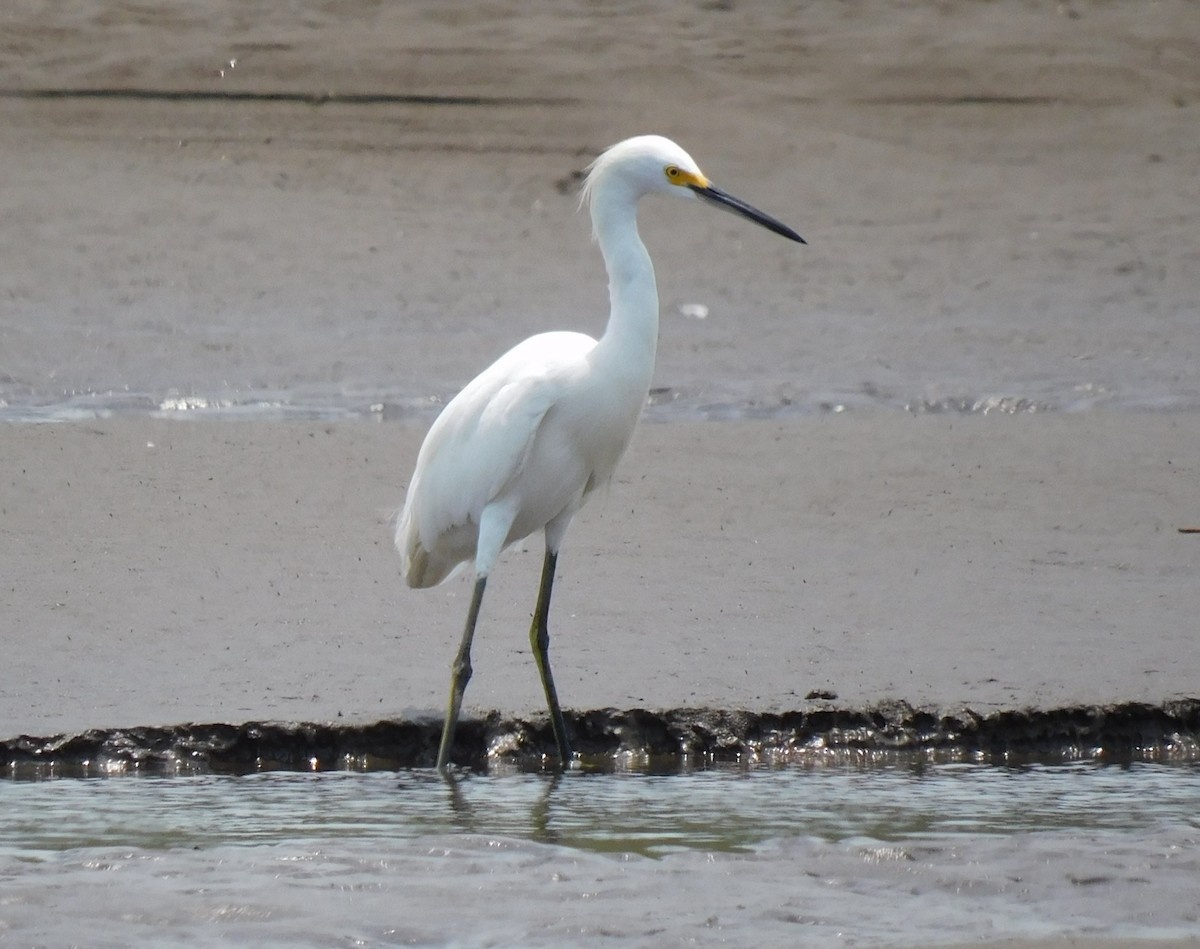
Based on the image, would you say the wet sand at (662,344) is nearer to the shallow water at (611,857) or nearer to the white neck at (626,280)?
the shallow water at (611,857)

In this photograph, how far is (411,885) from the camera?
344 centimetres

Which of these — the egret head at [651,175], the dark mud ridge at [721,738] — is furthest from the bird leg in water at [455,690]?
the egret head at [651,175]

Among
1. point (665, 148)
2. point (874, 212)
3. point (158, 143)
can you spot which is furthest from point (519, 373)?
point (158, 143)

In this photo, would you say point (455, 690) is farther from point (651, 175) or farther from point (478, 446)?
point (651, 175)

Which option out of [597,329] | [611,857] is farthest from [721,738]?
[597,329]

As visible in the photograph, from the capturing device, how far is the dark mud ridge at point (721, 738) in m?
4.68

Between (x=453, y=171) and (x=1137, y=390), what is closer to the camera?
(x=1137, y=390)

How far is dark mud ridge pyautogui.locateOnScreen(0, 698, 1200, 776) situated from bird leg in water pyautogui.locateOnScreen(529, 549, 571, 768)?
0.30 feet

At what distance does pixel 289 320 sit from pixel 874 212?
3.99m

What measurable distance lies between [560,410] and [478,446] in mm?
230

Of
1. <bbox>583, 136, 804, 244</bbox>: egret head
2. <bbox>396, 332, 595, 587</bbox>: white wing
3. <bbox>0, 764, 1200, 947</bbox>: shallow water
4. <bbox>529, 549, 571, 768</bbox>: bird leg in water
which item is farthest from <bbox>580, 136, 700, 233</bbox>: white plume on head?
<bbox>0, 764, 1200, 947</bbox>: shallow water

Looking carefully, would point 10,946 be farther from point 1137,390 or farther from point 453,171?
point 453,171

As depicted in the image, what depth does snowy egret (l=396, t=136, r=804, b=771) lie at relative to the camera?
16.0 ft

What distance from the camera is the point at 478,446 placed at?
4.96 metres
